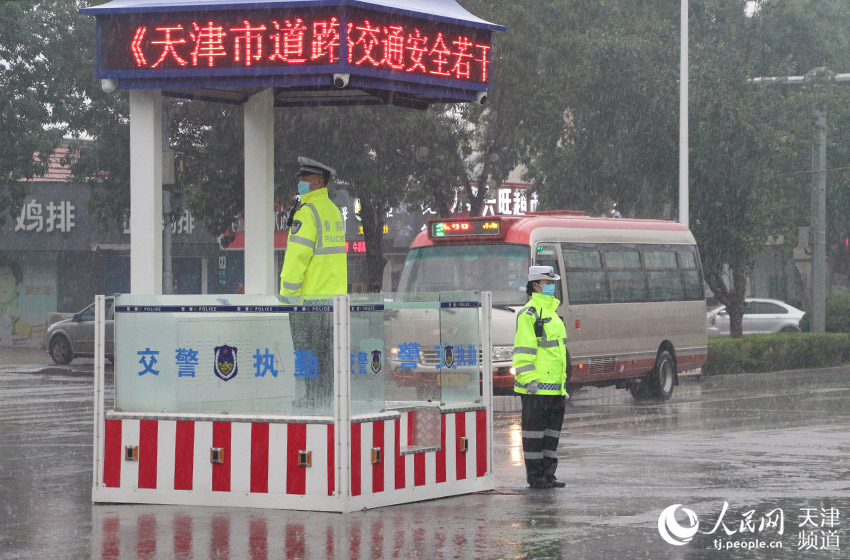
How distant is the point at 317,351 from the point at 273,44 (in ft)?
8.91

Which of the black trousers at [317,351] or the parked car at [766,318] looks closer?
the black trousers at [317,351]

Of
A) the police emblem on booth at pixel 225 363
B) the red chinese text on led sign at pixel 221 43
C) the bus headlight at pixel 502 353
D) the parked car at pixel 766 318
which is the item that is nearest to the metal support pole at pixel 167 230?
the bus headlight at pixel 502 353

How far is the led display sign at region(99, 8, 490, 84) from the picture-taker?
10773mm

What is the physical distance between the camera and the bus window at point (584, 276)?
20094mm

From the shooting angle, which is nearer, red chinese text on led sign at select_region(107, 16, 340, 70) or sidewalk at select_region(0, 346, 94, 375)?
red chinese text on led sign at select_region(107, 16, 340, 70)

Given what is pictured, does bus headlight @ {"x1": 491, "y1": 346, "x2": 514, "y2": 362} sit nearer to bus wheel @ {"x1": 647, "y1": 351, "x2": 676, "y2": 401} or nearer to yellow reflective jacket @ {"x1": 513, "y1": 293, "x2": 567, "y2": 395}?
bus wheel @ {"x1": 647, "y1": 351, "x2": 676, "y2": 401}

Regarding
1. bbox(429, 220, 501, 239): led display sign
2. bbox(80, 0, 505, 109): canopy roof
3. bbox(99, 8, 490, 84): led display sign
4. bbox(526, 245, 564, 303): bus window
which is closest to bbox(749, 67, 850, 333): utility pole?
bbox(526, 245, 564, 303): bus window

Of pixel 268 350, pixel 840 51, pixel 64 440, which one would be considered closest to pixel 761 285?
pixel 840 51

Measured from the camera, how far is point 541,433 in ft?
36.7

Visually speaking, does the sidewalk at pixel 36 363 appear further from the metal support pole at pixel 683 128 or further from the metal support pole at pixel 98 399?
the metal support pole at pixel 98 399

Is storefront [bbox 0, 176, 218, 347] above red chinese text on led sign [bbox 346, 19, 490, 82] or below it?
below

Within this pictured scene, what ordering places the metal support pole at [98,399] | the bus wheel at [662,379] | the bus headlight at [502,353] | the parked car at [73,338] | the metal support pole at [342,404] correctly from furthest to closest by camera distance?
the parked car at [73,338] → the bus wheel at [662,379] → the bus headlight at [502,353] → the metal support pole at [98,399] → the metal support pole at [342,404]

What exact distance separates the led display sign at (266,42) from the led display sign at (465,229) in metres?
8.24

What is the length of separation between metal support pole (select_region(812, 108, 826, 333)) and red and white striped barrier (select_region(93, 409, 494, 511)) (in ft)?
72.5
